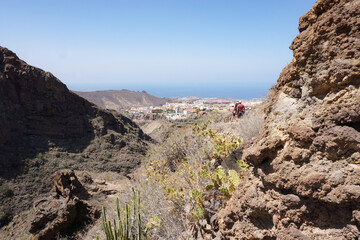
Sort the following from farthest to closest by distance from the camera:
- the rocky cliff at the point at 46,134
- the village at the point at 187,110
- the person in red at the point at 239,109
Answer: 1. the village at the point at 187,110
2. the rocky cliff at the point at 46,134
3. the person in red at the point at 239,109

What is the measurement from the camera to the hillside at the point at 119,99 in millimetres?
88125

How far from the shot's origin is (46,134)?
2073 cm

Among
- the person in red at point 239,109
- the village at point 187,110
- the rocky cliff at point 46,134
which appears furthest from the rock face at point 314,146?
the rocky cliff at point 46,134

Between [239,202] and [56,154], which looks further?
[56,154]

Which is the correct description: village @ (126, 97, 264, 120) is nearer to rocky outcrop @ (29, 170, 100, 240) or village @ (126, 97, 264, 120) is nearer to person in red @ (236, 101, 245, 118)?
person in red @ (236, 101, 245, 118)

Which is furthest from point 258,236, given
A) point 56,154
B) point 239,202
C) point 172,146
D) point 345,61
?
point 56,154

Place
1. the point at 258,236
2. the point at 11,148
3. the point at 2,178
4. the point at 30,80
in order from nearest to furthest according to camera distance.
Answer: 1. the point at 258,236
2. the point at 2,178
3. the point at 11,148
4. the point at 30,80

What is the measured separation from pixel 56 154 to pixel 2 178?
4184 millimetres

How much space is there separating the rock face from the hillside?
8589 cm

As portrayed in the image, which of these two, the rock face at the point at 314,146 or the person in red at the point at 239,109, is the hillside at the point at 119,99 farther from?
the rock face at the point at 314,146

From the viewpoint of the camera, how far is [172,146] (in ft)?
23.8

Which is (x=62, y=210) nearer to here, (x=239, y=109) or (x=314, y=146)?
(x=239, y=109)

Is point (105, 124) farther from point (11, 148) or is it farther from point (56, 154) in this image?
point (11, 148)

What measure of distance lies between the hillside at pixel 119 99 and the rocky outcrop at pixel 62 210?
79.2 m
